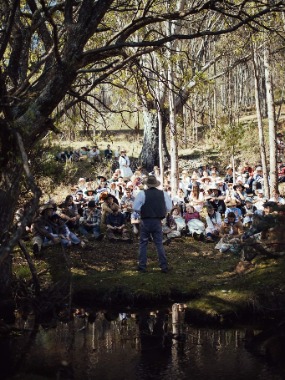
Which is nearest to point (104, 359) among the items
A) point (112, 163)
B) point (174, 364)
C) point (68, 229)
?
point (174, 364)

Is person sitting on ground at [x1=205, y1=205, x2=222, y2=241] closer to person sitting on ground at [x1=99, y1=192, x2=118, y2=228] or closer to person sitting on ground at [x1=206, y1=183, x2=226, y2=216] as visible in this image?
person sitting on ground at [x1=206, y1=183, x2=226, y2=216]

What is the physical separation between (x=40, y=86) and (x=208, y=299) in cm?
474

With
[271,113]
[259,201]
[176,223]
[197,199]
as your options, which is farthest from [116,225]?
[271,113]

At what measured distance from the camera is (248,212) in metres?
17.7

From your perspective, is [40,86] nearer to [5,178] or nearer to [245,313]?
[5,178]

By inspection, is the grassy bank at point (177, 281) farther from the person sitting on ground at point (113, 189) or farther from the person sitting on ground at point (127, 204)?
the person sitting on ground at point (113, 189)

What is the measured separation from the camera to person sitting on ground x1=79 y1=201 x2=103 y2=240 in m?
15.6

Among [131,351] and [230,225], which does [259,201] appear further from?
[131,351]

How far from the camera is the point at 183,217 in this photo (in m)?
17.0

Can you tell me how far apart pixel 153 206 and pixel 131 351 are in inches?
170

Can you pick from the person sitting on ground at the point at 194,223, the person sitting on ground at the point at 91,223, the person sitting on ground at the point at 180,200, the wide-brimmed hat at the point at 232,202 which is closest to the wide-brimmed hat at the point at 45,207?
the person sitting on ground at the point at 91,223

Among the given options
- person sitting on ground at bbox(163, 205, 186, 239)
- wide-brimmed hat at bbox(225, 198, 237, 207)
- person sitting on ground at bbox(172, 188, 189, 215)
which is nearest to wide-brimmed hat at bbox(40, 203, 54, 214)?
person sitting on ground at bbox(163, 205, 186, 239)

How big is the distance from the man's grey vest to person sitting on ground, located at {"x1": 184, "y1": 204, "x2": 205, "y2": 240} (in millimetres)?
4302

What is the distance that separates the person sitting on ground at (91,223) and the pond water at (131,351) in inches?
213
